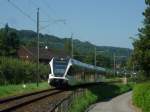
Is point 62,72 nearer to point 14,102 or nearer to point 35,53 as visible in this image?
point 14,102

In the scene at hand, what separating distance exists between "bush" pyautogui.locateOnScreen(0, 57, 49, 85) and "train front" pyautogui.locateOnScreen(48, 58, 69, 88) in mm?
6830

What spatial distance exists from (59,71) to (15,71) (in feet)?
33.4

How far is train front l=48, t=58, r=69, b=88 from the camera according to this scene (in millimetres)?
49000

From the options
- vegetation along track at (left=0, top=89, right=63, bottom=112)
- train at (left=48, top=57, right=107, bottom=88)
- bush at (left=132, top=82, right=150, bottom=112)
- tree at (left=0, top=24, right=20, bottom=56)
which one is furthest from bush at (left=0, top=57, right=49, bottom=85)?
tree at (left=0, top=24, right=20, bottom=56)

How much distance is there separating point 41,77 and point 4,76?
16.2m

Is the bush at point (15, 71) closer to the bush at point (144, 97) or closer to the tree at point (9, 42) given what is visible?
the bush at point (144, 97)

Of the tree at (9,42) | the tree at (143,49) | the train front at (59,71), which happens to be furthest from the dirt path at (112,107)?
the tree at (9,42)

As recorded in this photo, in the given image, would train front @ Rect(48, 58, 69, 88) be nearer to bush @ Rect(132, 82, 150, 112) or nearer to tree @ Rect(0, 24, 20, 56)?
bush @ Rect(132, 82, 150, 112)

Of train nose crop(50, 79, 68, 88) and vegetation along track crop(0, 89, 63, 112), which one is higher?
train nose crop(50, 79, 68, 88)

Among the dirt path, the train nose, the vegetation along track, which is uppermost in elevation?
the train nose

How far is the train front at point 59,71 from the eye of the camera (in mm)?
49000

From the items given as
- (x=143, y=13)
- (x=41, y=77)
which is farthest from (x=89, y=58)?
(x=143, y=13)

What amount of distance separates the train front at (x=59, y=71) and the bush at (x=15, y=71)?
6.83 metres

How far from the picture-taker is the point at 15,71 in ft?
191
